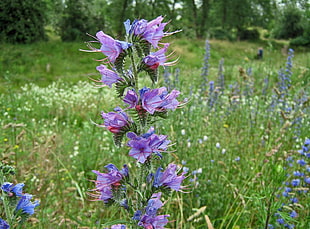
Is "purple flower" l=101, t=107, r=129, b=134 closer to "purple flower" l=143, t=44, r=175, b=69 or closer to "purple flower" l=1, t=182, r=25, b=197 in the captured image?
"purple flower" l=143, t=44, r=175, b=69

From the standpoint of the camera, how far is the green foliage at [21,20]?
12.1 meters

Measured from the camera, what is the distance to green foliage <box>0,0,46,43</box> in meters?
12.1

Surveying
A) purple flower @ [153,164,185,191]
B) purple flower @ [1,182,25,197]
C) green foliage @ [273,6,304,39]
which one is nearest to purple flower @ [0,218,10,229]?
purple flower @ [1,182,25,197]

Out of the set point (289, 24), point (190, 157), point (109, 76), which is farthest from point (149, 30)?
point (289, 24)

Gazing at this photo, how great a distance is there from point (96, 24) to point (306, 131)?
1110 centimetres

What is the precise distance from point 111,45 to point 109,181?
0.56m

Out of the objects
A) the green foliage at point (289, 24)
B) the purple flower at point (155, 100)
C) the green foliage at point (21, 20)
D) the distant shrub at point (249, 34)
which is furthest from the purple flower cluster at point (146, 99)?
the distant shrub at point (249, 34)

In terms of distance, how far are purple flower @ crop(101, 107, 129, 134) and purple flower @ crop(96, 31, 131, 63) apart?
0.22 m

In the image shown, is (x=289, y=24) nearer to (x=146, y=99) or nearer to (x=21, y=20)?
(x=21, y=20)

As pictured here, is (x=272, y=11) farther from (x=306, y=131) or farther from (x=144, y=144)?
(x=144, y=144)

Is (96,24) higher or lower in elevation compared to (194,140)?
higher

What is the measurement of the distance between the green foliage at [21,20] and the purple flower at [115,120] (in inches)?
471

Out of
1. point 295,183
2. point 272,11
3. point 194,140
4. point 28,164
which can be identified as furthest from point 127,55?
point 272,11

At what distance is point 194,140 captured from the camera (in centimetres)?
365
